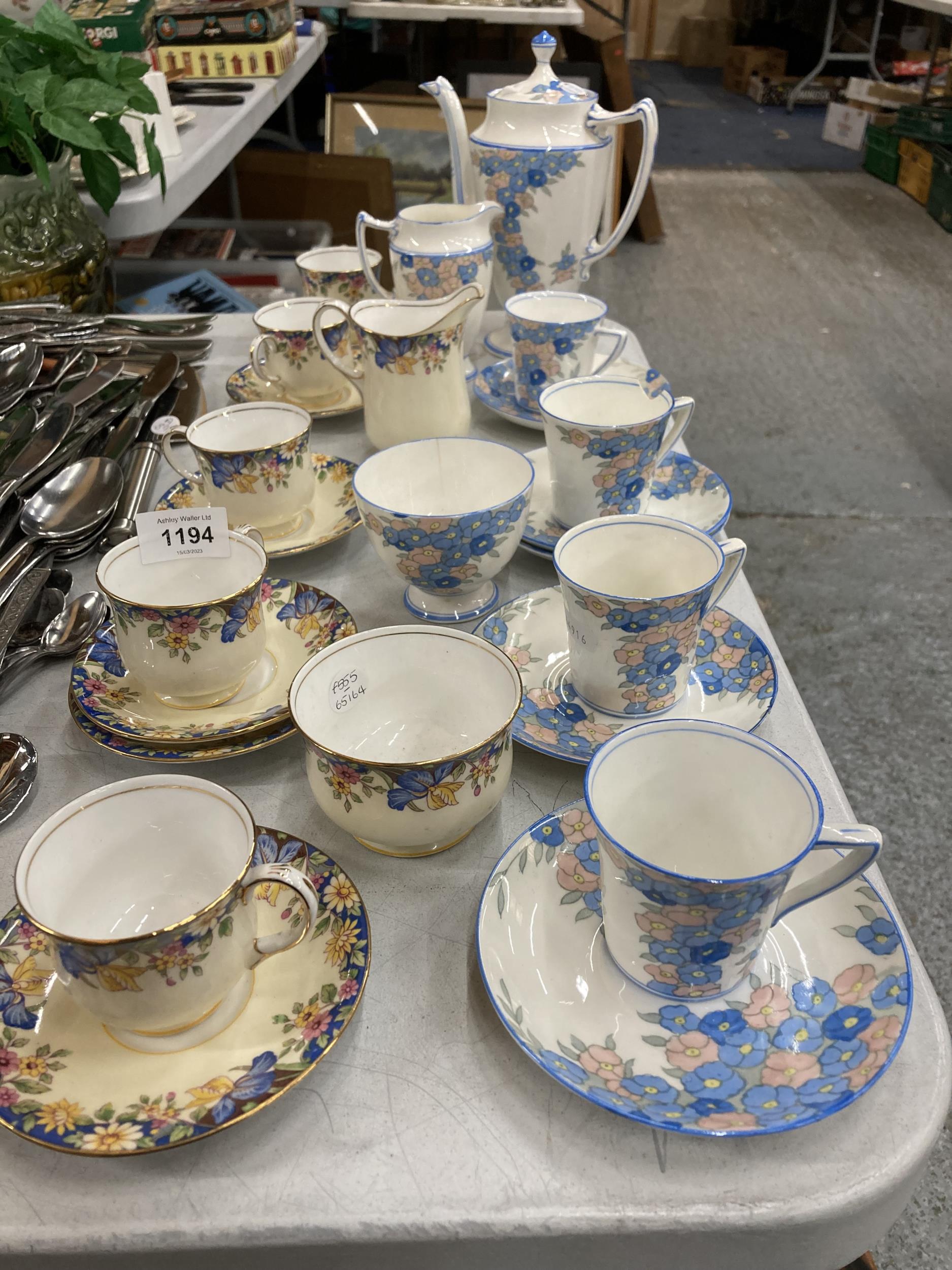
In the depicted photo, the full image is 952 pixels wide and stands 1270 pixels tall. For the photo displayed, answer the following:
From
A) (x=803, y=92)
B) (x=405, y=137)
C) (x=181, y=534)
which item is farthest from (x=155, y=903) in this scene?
(x=803, y=92)

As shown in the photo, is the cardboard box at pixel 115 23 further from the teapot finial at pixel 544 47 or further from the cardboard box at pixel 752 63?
the cardboard box at pixel 752 63

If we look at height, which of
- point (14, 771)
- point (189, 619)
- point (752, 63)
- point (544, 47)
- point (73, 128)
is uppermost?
point (544, 47)

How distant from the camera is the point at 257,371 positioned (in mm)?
1143

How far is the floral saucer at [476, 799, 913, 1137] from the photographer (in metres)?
0.46

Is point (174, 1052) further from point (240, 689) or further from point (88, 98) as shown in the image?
point (88, 98)

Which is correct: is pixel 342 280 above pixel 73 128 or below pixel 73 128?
below

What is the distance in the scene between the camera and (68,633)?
81 centimetres

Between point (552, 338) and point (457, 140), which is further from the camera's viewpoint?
point (457, 140)

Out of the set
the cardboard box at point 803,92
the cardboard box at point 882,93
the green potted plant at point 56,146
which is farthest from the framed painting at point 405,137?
the cardboard box at point 803,92

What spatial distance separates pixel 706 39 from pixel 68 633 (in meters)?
7.18

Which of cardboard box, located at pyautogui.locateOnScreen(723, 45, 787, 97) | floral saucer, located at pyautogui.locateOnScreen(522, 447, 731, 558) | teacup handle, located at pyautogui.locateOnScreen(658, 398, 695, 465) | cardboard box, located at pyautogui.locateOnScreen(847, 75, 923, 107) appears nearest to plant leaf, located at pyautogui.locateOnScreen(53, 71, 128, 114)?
floral saucer, located at pyautogui.locateOnScreen(522, 447, 731, 558)

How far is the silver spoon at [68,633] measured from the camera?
2.57 ft

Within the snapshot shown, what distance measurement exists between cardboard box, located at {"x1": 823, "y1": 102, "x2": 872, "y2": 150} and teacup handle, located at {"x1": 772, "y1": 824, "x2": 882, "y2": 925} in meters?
5.23

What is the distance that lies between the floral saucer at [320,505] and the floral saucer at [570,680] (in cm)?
21
